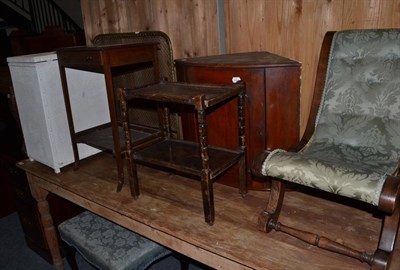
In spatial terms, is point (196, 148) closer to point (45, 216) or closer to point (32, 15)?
point (45, 216)

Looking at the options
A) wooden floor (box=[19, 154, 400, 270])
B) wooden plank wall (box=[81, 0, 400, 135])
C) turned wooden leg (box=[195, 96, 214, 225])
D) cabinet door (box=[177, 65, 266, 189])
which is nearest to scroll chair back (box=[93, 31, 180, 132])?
wooden plank wall (box=[81, 0, 400, 135])

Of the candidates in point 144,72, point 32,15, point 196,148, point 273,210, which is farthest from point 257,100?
point 32,15

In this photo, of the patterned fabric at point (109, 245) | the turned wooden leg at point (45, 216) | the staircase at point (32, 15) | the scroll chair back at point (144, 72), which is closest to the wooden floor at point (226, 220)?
the patterned fabric at point (109, 245)

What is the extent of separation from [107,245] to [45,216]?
684mm

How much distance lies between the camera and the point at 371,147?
1.42m

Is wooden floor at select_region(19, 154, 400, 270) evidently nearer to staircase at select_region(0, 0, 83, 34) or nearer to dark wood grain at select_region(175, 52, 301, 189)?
dark wood grain at select_region(175, 52, 301, 189)

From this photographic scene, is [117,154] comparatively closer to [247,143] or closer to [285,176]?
[247,143]

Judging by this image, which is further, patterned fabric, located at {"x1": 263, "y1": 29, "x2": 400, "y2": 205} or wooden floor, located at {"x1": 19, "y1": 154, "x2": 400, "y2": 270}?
patterned fabric, located at {"x1": 263, "y1": 29, "x2": 400, "y2": 205}

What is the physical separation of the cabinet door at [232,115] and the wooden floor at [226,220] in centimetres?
20

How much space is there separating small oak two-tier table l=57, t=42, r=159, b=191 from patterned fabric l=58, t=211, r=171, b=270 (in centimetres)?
26

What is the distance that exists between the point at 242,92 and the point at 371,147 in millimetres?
562

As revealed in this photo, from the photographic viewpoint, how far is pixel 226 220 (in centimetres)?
144

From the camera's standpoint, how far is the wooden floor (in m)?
1.21

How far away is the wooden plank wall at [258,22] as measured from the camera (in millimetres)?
1594
